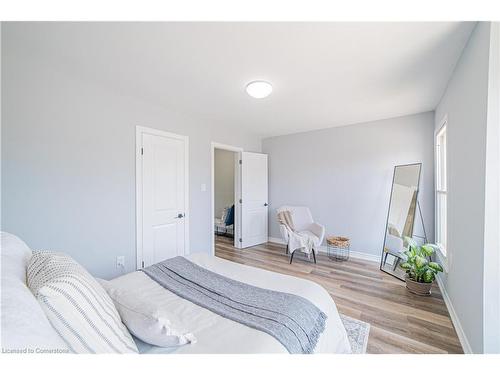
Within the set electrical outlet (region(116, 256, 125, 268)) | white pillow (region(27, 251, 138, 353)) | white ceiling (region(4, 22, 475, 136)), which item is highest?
white ceiling (region(4, 22, 475, 136))

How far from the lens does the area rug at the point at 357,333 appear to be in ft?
5.24

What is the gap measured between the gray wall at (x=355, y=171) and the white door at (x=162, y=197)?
2.29m

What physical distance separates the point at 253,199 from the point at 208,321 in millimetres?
3294

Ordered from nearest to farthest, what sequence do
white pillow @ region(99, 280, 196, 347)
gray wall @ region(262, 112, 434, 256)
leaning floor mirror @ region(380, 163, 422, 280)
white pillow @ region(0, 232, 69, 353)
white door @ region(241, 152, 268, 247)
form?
white pillow @ region(0, 232, 69, 353) < white pillow @ region(99, 280, 196, 347) < leaning floor mirror @ region(380, 163, 422, 280) < gray wall @ region(262, 112, 434, 256) < white door @ region(241, 152, 268, 247)

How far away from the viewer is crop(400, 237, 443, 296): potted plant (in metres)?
2.35

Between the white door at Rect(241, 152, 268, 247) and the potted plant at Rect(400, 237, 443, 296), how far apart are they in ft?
8.49

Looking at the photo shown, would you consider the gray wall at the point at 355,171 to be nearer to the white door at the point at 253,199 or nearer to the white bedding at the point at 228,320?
the white door at the point at 253,199

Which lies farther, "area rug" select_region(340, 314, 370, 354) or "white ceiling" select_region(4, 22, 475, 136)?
"area rug" select_region(340, 314, 370, 354)

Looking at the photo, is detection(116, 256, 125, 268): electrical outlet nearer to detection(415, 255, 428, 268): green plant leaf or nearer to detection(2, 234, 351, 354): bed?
detection(2, 234, 351, 354): bed

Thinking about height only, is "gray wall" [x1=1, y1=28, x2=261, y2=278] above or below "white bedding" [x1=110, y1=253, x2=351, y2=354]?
above

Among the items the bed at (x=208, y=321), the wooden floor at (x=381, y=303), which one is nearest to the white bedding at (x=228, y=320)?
the bed at (x=208, y=321)

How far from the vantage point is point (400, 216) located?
3.11 meters

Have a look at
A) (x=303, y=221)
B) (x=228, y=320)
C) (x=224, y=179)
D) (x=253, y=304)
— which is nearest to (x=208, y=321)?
(x=228, y=320)

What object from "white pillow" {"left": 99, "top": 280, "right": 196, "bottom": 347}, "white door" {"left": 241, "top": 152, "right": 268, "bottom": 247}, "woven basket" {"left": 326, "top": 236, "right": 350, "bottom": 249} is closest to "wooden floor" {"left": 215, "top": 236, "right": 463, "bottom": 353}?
"woven basket" {"left": 326, "top": 236, "right": 350, "bottom": 249}
